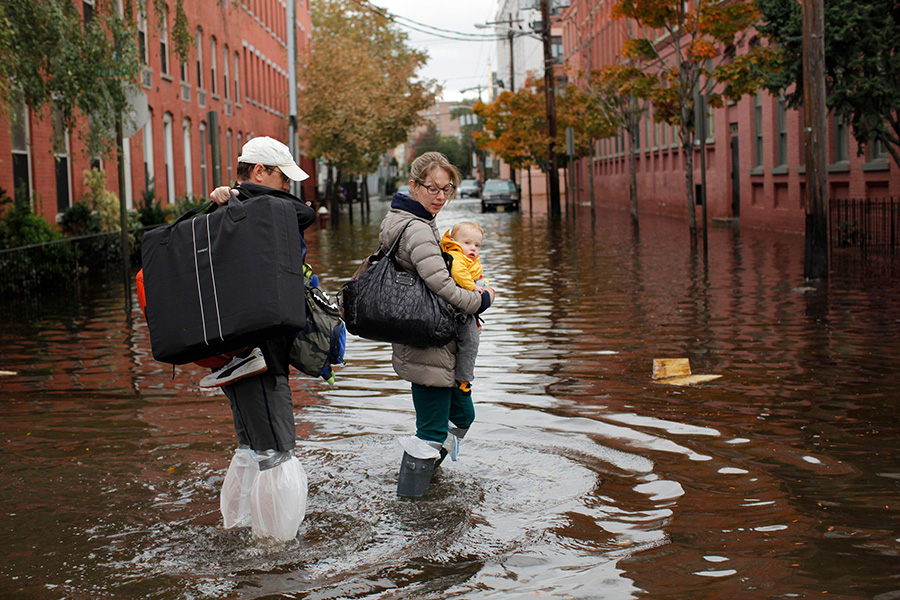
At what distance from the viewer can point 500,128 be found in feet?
200

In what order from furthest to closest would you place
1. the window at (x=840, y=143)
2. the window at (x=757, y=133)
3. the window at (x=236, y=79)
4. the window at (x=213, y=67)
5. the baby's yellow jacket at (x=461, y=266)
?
1. the window at (x=236, y=79)
2. the window at (x=213, y=67)
3. the window at (x=757, y=133)
4. the window at (x=840, y=143)
5. the baby's yellow jacket at (x=461, y=266)

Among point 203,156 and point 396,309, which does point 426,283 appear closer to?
point 396,309

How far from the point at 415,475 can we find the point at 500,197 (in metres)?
49.1

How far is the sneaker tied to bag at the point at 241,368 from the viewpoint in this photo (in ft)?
15.2

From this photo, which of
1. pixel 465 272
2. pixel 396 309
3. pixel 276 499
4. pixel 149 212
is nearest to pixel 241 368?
pixel 276 499

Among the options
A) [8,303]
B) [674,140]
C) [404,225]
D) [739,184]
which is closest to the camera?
[404,225]

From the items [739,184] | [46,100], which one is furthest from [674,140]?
[46,100]

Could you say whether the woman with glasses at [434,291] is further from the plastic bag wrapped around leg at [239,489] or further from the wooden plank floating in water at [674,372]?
the wooden plank floating in water at [674,372]

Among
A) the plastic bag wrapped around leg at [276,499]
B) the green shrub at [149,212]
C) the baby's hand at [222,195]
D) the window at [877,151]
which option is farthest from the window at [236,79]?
the plastic bag wrapped around leg at [276,499]

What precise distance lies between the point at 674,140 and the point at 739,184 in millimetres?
10060

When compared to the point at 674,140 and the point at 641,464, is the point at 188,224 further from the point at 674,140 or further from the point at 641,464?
the point at 674,140

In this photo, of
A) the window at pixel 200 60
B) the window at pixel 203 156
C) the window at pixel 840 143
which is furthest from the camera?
the window at pixel 200 60

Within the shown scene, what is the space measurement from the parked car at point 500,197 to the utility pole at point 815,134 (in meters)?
38.7

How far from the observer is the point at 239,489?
5.05m
